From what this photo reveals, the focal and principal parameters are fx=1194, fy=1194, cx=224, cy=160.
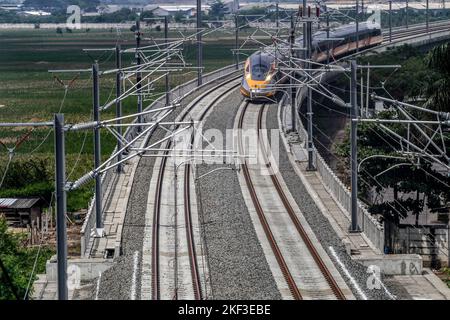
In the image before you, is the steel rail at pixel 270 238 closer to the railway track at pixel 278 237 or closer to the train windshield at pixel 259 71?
the railway track at pixel 278 237

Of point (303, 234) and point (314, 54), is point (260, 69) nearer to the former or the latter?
point (314, 54)

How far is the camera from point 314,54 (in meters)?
60.9

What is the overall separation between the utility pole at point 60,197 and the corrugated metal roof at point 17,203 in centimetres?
1734

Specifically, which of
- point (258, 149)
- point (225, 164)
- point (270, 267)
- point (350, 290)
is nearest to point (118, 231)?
point (270, 267)

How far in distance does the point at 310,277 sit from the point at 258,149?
62.4ft

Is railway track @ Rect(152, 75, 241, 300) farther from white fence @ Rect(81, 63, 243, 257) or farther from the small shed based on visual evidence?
the small shed

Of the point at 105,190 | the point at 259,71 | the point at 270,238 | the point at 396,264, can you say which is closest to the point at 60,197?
the point at 396,264

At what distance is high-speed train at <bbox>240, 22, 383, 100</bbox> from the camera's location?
170 feet

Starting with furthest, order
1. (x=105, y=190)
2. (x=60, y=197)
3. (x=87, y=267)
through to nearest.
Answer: (x=105, y=190) → (x=87, y=267) → (x=60, y=197)

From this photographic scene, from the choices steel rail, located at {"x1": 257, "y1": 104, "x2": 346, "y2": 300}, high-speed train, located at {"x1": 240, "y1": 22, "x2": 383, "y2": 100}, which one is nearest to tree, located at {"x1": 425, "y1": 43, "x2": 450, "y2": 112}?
steel rail, located at {"x1": 257, "y1": 104, "x2": 346, "y2": 300}

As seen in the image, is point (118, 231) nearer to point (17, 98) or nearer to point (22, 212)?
point (22, 212)

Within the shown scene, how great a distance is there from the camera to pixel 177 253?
85.9 feet

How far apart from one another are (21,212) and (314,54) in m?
29.5

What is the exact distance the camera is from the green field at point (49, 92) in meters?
40.5
